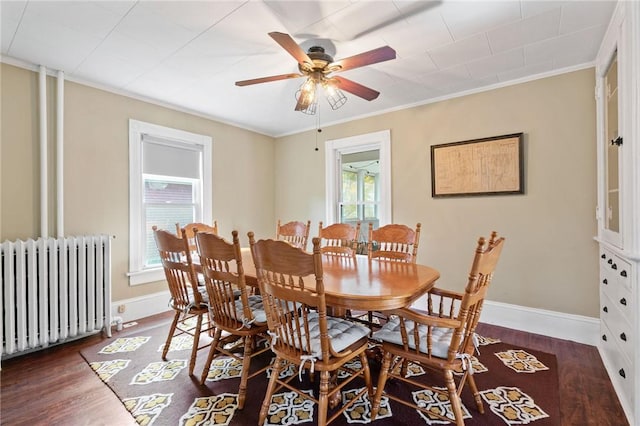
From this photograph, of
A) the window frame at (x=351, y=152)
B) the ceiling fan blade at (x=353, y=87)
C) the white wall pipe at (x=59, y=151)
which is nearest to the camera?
the ceiling fan blade at (x=353, y=87)

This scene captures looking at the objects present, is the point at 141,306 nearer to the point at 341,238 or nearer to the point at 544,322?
the point at 341,238

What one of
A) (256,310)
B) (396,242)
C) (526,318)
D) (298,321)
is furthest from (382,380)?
(526,318)

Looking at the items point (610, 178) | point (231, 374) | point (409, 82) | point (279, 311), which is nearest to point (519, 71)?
point (409, 82)

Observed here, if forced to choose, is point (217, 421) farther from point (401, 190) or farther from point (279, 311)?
point (401, 190)

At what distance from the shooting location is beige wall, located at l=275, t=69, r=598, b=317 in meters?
2.69

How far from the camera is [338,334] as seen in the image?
1654mm

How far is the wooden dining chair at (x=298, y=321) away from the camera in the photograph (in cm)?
138

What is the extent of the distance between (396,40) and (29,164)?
10.8ft

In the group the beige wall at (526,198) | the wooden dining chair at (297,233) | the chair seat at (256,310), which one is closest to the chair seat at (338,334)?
the chair seat at (256,310)

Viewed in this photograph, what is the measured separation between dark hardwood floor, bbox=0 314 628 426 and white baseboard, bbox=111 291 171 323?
1.85ft

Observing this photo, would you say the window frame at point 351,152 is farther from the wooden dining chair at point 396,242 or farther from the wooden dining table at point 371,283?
the wooden dining table at point 371,283

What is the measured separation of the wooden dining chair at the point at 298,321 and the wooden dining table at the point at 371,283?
0.48 ft

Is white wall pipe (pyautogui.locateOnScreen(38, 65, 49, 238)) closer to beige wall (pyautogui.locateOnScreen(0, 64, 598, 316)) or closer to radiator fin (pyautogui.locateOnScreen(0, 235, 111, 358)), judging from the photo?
beige wall (pyautogui.locateOnScreen(0, 64, 598, 316))

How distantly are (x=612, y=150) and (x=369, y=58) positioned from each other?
196 cm
